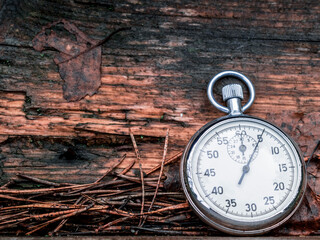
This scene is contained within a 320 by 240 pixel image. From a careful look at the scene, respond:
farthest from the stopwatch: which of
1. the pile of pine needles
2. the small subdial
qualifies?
the pile of pine needles

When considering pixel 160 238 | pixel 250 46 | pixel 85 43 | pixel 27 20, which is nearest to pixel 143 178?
pixel 160 238

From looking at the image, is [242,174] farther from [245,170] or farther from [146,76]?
[146,76]

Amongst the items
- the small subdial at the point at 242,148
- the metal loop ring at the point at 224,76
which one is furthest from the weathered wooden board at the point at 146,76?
the small subdial at the point at 242,148

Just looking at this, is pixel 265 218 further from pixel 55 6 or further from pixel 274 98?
pixel 55 6

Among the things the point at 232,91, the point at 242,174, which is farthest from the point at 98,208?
the point at 232,91

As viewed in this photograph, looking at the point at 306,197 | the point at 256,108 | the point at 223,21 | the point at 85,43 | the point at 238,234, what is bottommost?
the point at 238,234

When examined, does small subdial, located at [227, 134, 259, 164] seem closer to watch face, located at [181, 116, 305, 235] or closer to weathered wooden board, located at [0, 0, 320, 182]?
watch face, located at [181, 116, 305, 235]

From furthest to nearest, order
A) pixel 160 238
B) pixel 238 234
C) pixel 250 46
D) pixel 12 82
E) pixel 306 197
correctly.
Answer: pixel 250 46 → pixel 12 82 → pixel 306 197 → pixel 238 234 → pixel 160 238
